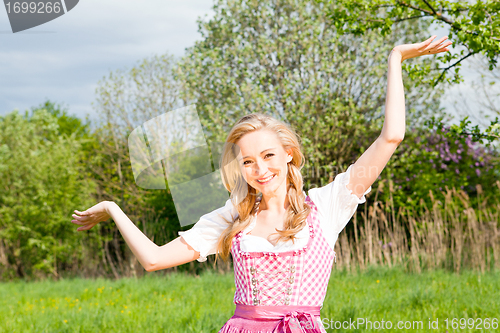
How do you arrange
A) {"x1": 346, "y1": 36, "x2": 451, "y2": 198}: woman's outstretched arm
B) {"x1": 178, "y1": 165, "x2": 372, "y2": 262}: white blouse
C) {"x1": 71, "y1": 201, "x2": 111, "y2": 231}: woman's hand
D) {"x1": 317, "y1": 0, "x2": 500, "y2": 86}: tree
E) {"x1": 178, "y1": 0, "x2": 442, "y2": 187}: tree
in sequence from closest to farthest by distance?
{"x1": 346, "y1": 36, "x2": 451, "y2": 198}: woman's outstretched arm, {"x1": 178, "y1": 165, "x2": 372, "y2": 262}: white blouse, {"x1": 71, "y1": 201, "x2": 111, "y2": 231}: woman's hand, {"x1": 317, "y1": 0, "x2": 500, "y2": 86}: tree, {"x1": 178, "y1": 0, "x2": 442, "y2": 187}: tree

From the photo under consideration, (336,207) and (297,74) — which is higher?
(297,74)

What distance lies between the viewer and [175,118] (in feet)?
6.07

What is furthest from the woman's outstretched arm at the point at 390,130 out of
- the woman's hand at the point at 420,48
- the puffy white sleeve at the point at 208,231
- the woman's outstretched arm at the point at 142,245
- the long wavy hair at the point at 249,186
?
the woman's outstretched arm at the point at 142,245

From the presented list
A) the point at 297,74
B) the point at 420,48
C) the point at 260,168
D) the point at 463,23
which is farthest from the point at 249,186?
the point at 297,74

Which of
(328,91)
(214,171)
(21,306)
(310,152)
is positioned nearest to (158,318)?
(21,306)

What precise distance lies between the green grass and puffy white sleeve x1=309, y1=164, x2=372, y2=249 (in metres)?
2.13

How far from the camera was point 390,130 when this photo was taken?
1596mm

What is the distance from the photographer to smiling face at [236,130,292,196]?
1.78m

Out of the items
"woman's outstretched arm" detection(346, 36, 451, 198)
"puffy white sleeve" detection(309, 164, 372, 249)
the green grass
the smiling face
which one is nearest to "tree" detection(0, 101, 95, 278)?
the green grass

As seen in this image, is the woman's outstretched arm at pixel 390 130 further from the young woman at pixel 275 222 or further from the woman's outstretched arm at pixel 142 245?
the woman's outstretched arm at pixel 142 245

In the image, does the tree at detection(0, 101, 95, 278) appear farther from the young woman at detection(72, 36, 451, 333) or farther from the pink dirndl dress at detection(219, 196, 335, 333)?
the pink dirndl dress at detection(219, 196, 335, 333)

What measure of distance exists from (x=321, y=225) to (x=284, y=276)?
245mm

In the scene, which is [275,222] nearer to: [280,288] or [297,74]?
[280,288]

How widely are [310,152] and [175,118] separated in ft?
18.3
